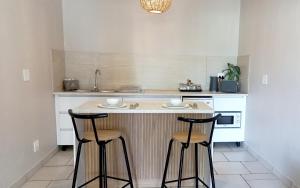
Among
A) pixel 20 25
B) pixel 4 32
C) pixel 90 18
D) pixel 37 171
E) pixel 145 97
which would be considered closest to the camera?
pixel 4 32

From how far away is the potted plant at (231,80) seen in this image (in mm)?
3977

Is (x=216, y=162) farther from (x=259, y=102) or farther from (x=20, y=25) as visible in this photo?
(x=20, y=25)

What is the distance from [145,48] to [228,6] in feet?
5.17

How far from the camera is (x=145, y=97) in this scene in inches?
150

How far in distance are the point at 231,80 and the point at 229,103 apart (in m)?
0.41

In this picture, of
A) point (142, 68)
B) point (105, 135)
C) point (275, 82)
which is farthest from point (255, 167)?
point (142, 68)

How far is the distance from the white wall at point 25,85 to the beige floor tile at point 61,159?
15 cm

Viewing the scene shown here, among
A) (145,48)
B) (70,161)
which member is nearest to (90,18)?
(145,48)

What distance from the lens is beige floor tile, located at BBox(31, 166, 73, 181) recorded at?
9.76ft

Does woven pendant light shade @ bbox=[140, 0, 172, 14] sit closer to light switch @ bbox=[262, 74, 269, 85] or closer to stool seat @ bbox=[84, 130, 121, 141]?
stool seat @ bbox=[84, 130, 121, 141]

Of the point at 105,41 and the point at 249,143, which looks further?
the point at 105,41

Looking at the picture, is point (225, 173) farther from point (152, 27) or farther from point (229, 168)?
point (152, 27)

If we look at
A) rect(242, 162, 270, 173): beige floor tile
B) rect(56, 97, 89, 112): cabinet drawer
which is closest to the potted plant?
rect(242, 162, 270, 173): beige floor tile

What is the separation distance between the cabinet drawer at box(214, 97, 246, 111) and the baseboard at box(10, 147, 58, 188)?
2.54 m
